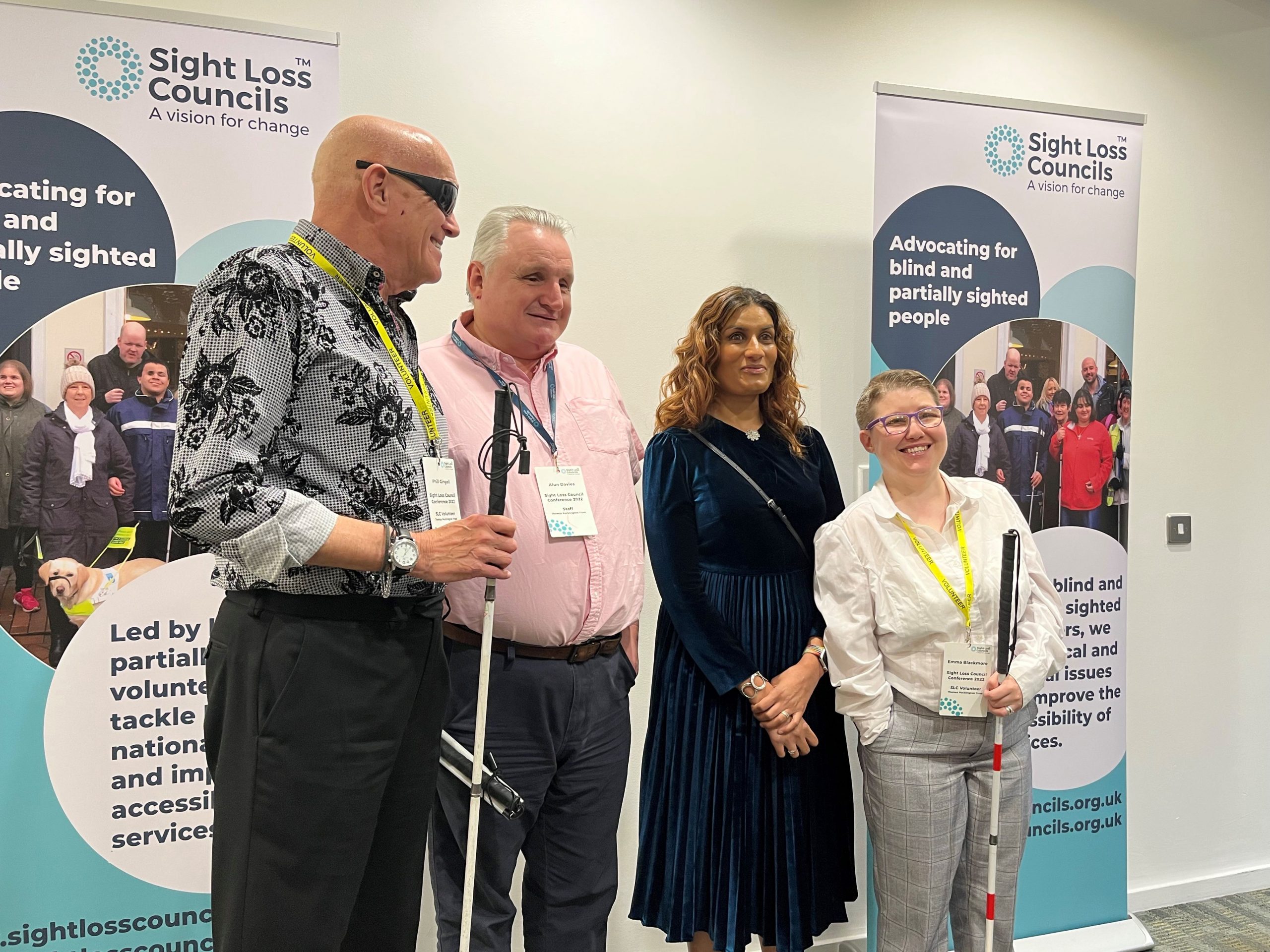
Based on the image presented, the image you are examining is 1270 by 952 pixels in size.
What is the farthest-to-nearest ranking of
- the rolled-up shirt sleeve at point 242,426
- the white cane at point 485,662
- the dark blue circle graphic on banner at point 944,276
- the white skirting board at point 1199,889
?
the white skirting board at point 1199,889 < the dark blue circle graphic on banner at point 944,276 < the white cane at point 485,662 < the rolled-up shirt sleeve at point 242,426

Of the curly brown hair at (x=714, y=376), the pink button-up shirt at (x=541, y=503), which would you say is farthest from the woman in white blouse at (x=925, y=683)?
the pink button-up shirt at (x=541, y=503)

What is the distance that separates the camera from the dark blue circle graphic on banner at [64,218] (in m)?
2.14

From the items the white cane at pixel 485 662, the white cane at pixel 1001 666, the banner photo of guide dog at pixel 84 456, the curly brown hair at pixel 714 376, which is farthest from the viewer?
the curly brown hair at pixel 714 376

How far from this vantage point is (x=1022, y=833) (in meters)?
2.19

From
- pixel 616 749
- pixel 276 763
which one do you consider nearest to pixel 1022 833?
pixel 616 749

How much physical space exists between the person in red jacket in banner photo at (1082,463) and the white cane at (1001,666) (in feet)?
3.05

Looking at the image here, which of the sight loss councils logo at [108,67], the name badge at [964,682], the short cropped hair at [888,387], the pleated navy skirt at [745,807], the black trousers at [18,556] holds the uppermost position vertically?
the sight loss councils logo at [108,67]

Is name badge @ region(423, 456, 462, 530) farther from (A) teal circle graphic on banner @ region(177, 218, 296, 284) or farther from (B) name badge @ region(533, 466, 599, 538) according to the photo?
(A) teal circle graphic on banner @ region(177, 218, 296, 284)

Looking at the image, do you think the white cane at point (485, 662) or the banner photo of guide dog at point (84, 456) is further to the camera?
the banner photo of guide dog at point (84, 456)

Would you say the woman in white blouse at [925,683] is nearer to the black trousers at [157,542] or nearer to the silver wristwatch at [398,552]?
the silver wristwatch at [398,552]

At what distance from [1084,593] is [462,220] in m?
2.16

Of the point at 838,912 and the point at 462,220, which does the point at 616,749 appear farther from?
the point at 462,220

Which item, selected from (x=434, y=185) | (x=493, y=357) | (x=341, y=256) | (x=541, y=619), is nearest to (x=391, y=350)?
(x=341, y=256)

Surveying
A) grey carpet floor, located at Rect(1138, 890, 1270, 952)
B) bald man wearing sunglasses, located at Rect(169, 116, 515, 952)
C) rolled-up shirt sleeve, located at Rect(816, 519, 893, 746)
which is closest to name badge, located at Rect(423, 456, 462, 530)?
bald man wearing sunglasses, located at Rect(169, 116, 515, 952)
